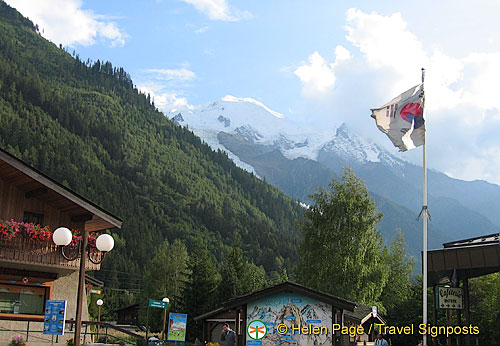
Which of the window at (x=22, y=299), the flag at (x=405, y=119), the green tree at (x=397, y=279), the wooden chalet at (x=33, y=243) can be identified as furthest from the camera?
the green tree at (x=397, y=279)

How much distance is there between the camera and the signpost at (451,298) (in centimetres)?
1939

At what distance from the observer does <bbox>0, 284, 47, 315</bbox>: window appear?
977 inches

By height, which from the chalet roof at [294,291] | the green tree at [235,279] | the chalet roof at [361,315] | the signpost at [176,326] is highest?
the green tree at [235,279]

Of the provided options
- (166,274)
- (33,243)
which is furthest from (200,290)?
(33,243)

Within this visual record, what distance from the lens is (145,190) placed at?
7175 inches

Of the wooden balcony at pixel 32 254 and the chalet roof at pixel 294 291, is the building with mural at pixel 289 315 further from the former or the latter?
the wooden balcony at pixel 32 254

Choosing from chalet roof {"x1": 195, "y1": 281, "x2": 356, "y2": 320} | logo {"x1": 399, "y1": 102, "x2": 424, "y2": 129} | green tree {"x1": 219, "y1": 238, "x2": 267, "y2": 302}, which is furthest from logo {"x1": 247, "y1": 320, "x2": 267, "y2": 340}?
green tree {"x1": 219, "y1": 238, "x2": 267, "y2": 302}

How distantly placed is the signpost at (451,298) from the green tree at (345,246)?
66.5 ft

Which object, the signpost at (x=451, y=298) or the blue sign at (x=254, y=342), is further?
the blue sign at (x=254, y=342)

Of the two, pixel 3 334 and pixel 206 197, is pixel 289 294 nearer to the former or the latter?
pixel 3 334

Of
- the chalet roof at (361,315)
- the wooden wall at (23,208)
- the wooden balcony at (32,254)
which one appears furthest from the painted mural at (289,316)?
the wooden wall at (23,208)

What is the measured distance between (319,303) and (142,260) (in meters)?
113

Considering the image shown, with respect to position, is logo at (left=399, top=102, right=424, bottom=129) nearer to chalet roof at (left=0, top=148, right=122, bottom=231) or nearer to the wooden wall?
chalet roof at (left=0, top=148, right=122, bottom=231)

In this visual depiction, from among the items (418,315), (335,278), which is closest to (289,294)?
(335,278)
